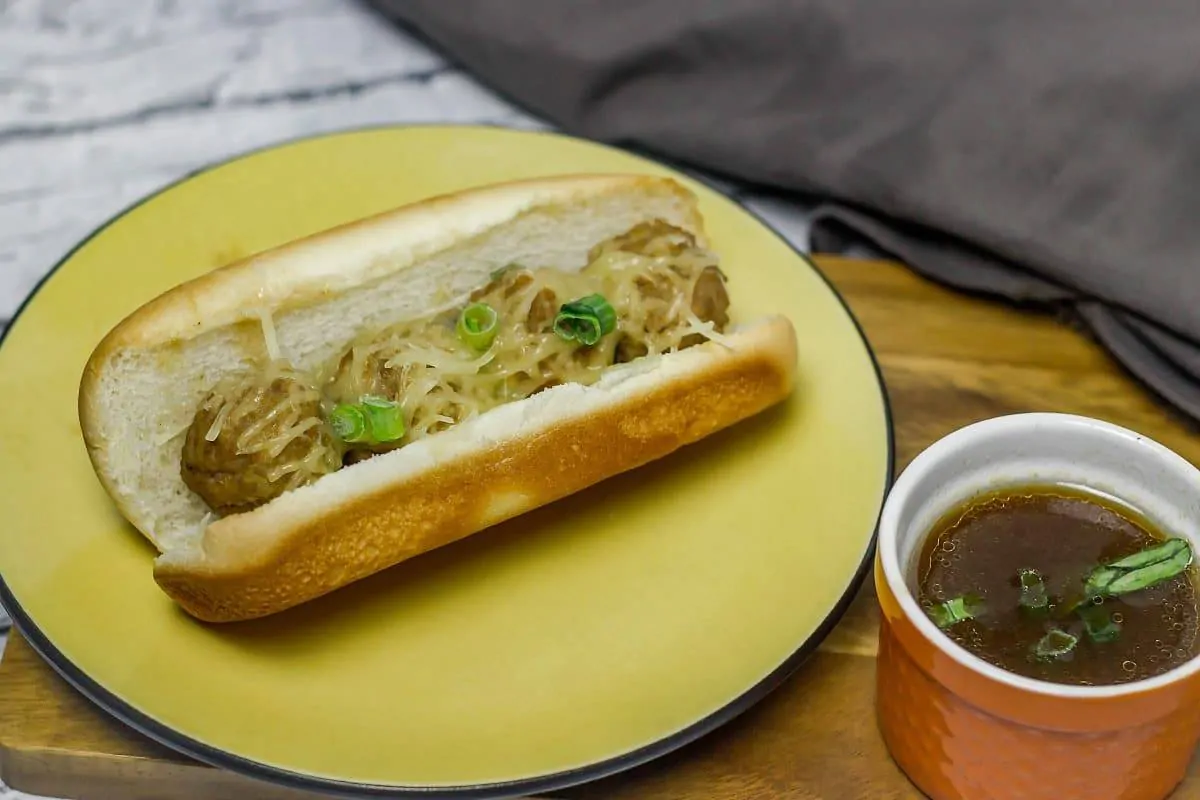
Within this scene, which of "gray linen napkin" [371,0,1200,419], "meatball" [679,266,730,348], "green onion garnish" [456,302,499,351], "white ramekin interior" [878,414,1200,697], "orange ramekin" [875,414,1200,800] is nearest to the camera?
"orange ramekin" [875,414,1200,800]

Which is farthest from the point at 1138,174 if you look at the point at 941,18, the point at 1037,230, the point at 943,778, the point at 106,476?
the point at 106,476

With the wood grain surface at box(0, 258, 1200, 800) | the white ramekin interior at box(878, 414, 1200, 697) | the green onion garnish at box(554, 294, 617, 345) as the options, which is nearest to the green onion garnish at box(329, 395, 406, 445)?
the green onion garnish at box(554, 294, 617, 345)

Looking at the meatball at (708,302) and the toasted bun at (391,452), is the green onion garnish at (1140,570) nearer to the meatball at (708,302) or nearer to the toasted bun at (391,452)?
the toasted bun at (391,452)

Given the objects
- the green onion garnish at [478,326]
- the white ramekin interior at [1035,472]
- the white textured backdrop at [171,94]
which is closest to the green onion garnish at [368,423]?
the green onion garnish at [478,326]

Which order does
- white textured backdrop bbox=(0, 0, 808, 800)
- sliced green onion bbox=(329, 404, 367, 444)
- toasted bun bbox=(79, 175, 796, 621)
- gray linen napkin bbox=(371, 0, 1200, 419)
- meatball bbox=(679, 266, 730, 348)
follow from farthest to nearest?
white textured backdrop bbox=(0, 0, 808, 800) → gray linen napkin bbox=(371, 0, 1200, 419) → meatball bbox=(679, 266, 730, 348) → sliced green onion bbox=(329, 404, 367, 444) → toasted bun bbox=(79, 175, 796, 621)

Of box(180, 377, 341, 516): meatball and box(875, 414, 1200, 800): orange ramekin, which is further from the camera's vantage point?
box(180, 377, 341, 516): meatball

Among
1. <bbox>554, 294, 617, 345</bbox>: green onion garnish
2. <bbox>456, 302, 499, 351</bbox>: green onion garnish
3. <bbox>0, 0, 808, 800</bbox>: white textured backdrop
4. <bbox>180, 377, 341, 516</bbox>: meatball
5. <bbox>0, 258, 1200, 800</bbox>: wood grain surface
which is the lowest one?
<bbox>0, 258, 1200, 800</bbox>: wood grain surface

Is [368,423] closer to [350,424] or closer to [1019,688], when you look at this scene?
[350,424]

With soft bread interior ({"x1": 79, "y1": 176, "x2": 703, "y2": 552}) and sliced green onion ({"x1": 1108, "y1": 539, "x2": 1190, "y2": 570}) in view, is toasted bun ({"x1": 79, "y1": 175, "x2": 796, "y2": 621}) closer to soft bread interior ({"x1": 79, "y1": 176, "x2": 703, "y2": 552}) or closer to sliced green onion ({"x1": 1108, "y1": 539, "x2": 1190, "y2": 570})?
Answer: soft bread interior ({"x1": 79, "y1": 176, "x2": 703, "y2": 552})

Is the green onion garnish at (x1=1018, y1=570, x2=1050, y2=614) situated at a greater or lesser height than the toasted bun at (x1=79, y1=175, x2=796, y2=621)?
lesser
